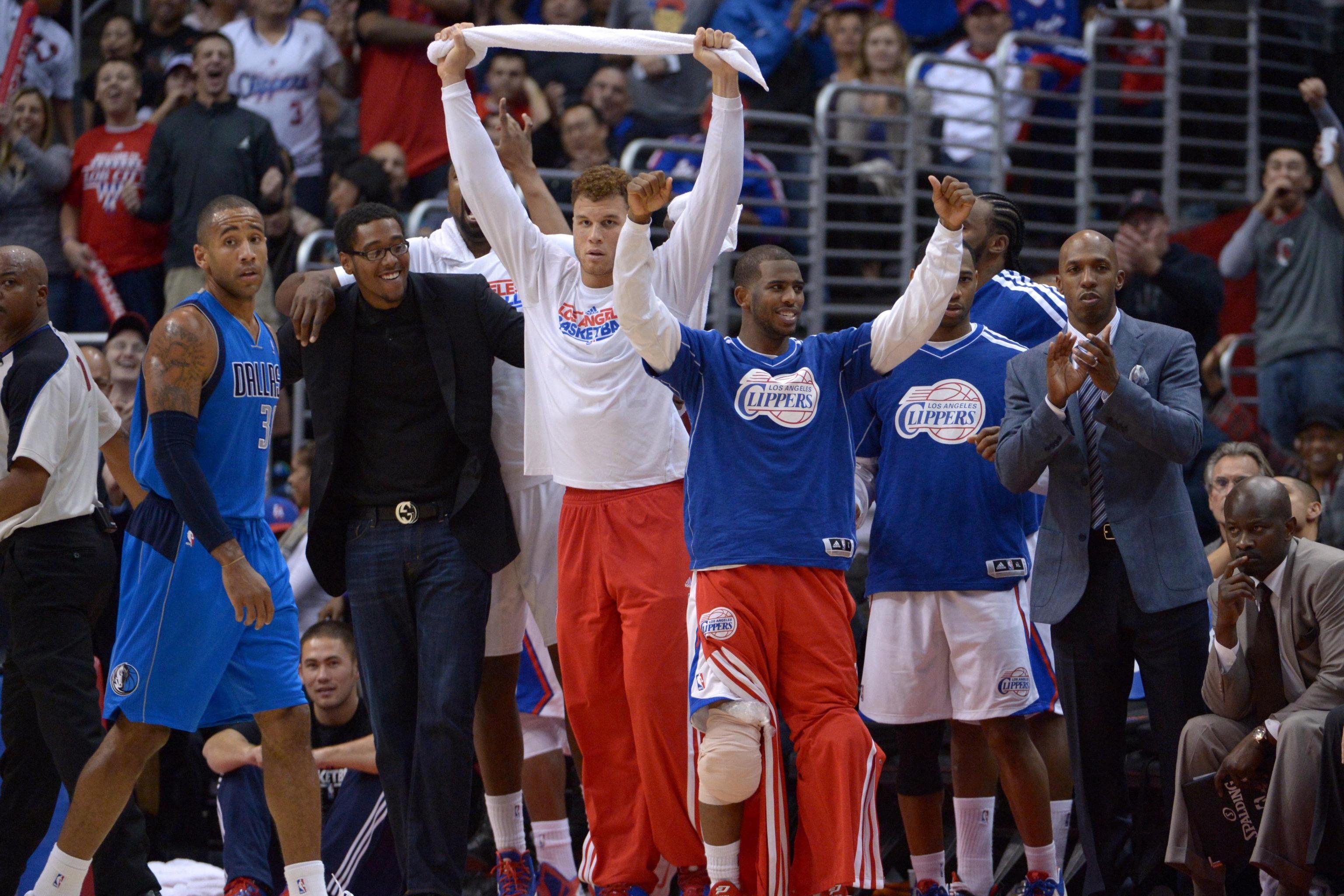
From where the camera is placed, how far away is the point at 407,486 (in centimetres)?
552

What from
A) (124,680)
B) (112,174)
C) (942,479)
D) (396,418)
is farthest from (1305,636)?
(112,174)

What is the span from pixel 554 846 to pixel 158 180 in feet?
18.9

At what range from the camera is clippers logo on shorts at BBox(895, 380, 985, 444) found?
557cm

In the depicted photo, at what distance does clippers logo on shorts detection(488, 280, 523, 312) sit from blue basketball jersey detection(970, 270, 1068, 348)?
70.4 inches

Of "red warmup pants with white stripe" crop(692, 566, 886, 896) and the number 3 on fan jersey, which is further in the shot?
the number 3 on fan jersey

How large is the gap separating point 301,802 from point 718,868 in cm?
153

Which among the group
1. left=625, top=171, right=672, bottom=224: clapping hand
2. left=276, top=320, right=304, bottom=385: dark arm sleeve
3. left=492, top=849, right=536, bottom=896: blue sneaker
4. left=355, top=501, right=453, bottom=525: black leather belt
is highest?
left=625, top=171, right=672, bottom=224: clapping hand

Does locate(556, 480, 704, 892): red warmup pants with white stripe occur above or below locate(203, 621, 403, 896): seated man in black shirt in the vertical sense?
above

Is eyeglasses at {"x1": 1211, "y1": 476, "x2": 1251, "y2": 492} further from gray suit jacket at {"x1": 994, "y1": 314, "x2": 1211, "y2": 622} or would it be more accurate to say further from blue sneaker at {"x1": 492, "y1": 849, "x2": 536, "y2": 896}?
blue sneaker at {"x1": 492, "y1": 849, "x2": 536, "y2": 896}

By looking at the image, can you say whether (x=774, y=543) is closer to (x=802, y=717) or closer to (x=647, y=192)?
(x=802, y=717)

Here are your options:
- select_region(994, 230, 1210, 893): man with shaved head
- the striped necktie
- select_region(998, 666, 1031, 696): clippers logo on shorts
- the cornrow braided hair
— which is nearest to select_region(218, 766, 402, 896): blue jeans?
select_region(998, 666, 1031, 696): clippers logo on shorts

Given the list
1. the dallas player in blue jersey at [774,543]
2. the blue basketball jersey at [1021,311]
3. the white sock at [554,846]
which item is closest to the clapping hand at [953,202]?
the dallas player in blue jersey at [774,543]

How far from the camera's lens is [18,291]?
5773 millimetres

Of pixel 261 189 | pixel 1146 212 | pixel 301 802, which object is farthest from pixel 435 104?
pixel 301 802
